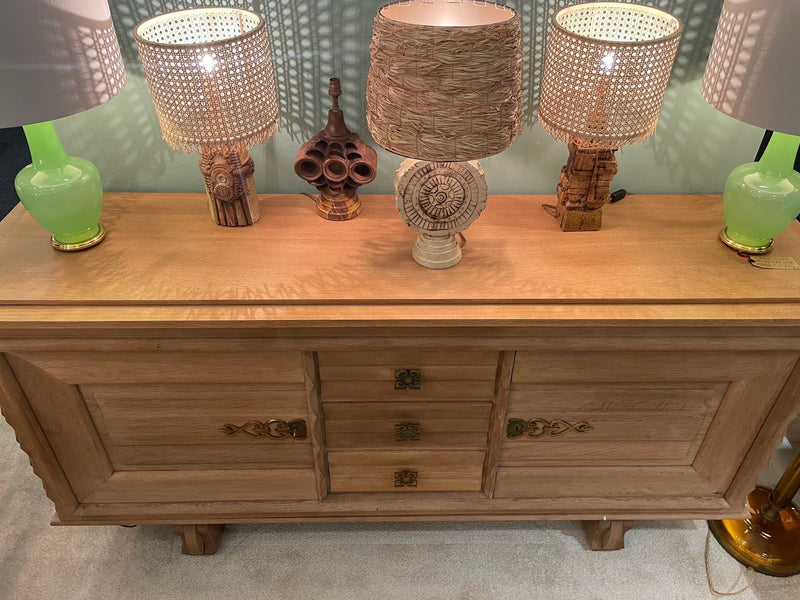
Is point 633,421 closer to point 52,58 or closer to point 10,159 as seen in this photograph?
point 52,58

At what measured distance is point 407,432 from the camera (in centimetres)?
121

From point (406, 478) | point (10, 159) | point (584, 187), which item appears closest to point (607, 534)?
point (406, 478)

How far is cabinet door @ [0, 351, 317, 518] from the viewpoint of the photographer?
108 centimetres

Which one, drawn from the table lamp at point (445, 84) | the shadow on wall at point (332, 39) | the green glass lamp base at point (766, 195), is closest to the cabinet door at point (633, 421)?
the green glass lamp base at point (766, 195)

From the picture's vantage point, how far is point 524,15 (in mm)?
1163

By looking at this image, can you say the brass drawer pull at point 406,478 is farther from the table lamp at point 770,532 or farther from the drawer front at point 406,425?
the table lamp at point 770,532

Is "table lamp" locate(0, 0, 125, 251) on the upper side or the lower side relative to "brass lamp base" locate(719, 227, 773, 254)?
upper

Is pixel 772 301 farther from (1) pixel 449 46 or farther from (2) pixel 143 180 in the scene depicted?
(2) pixel 143 180

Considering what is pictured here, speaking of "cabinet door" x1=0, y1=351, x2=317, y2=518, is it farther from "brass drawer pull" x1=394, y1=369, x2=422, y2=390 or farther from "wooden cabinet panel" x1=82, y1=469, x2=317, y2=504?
"brass drawer pull" x1=394, y1=369, x2=422, y2=390

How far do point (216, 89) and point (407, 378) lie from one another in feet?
1.98

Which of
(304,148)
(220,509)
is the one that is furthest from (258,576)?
(304,148)

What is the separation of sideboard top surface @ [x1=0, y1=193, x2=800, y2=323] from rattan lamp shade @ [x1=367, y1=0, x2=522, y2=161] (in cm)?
25

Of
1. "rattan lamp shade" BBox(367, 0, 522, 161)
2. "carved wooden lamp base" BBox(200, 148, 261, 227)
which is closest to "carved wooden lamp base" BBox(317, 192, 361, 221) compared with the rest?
"carved wooden lamp base" BBox(200, 148, 261, 227)

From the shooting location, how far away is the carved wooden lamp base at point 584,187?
1136mm
